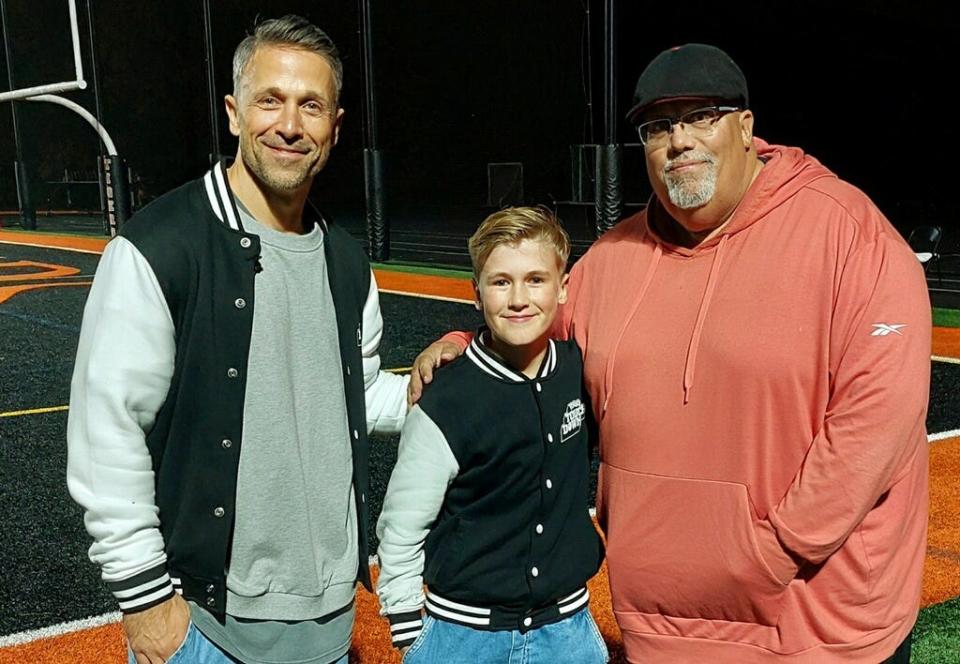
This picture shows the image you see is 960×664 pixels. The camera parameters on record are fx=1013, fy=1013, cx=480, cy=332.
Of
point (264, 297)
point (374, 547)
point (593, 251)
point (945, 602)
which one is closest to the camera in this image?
point (264, 297)

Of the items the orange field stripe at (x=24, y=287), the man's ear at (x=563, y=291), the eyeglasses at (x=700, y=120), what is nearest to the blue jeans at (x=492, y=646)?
the man's ear at (x=563, y=291)

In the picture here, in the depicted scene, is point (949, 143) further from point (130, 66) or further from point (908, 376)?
point (130, 66)

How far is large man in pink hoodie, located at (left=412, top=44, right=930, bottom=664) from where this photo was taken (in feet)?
6.54

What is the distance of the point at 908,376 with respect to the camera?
196cm

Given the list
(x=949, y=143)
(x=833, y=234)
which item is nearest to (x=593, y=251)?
(x=833, y=234)

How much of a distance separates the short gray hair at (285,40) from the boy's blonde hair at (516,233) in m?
0.49

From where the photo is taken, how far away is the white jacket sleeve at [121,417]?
1932 mm

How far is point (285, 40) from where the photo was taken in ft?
6.96

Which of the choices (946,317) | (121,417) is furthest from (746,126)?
(946,317)

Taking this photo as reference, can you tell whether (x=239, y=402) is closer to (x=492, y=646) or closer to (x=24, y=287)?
(x=492, y=646)

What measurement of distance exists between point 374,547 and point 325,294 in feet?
8.56

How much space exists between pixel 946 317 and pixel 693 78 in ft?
30.3

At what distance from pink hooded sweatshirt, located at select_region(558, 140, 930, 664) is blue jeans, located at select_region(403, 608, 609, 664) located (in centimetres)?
16

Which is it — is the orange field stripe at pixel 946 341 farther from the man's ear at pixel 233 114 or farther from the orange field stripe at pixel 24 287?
the orange field stripe at pixel 24 287
